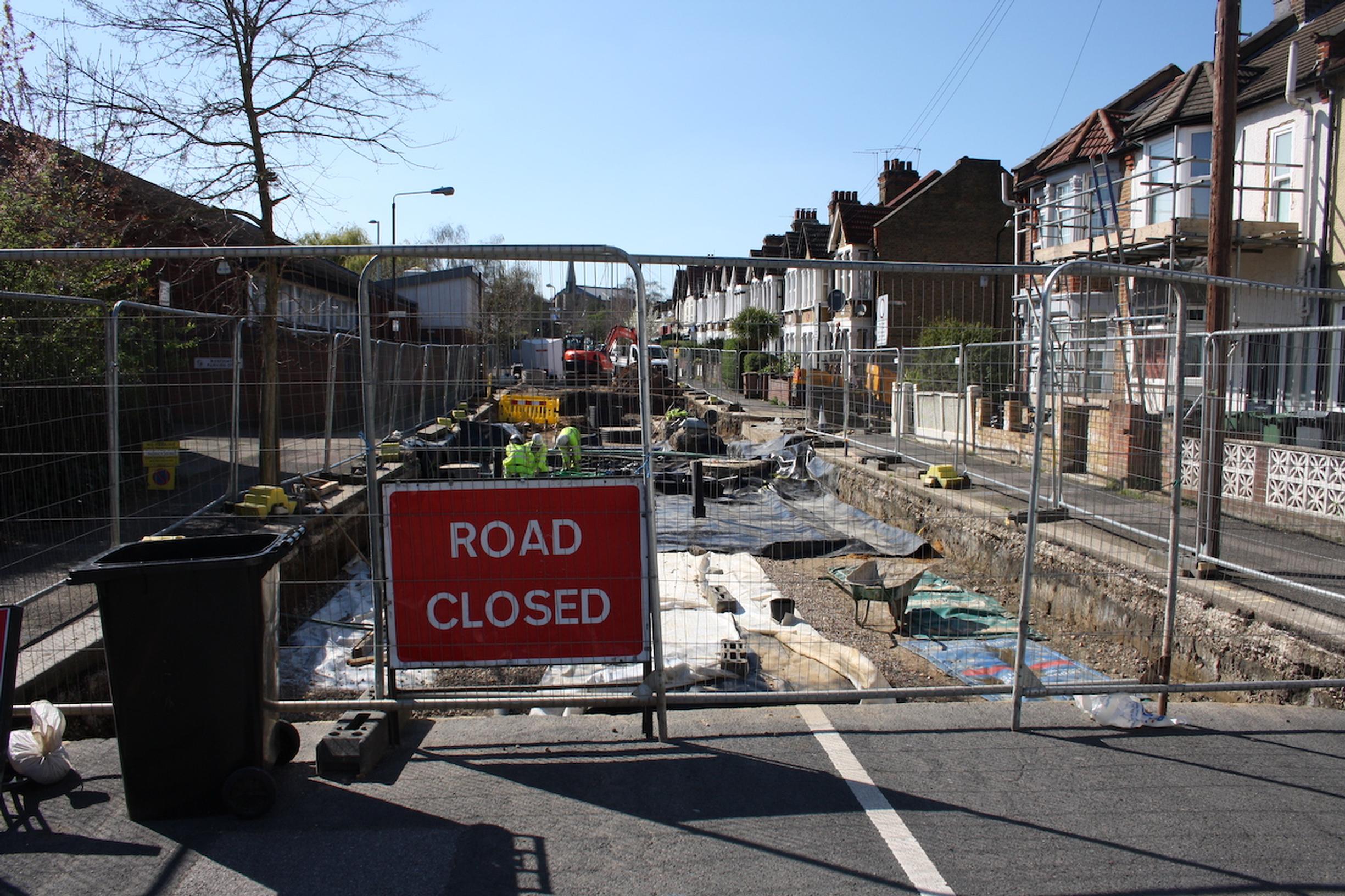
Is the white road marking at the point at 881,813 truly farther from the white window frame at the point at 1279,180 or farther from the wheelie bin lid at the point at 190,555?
the white window frame at the point at 1279,180

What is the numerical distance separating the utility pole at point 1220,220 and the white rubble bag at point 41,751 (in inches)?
300

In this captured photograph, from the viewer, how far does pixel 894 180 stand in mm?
39188

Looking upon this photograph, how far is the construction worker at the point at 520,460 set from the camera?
789 cm

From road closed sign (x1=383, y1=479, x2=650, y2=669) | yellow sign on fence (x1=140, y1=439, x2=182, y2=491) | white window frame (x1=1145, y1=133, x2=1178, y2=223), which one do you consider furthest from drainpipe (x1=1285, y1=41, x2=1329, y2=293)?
yellow sign on fence (x1=140, y1=439, x2=182, y2=491)

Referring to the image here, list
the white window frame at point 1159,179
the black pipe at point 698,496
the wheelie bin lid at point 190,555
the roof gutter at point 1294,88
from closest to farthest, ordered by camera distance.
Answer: the wheelie bin lid at point 190,555 → the black pipe at point 698,496 → the roof gutter at point 1294,88 → the white window frame at point 1159,179

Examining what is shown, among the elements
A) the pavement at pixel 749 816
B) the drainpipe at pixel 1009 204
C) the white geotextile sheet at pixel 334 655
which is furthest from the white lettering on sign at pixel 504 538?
the drainpipe at pixel 1009 204

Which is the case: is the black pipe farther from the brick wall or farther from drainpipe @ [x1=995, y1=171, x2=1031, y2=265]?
the brick wall

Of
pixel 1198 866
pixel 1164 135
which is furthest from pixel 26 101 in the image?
pixel 1164 135

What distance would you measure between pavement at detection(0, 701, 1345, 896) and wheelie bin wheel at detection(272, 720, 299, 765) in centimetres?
6

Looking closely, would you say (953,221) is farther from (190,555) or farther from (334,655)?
(190,555)

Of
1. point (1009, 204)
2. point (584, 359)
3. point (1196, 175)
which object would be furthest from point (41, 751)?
point (1009, 204)

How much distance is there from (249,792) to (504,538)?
1475 millimetres

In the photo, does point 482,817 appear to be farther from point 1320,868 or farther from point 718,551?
point 718,551

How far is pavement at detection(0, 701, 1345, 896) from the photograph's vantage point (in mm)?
3139
